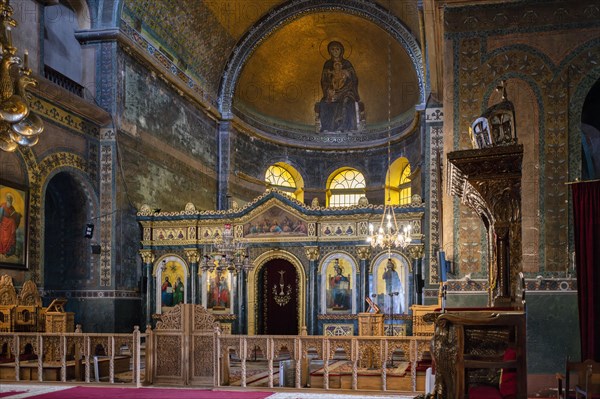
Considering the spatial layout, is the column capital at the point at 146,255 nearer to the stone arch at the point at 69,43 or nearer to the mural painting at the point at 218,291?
the mural painting at the point at 218,291

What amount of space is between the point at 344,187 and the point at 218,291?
969 cm

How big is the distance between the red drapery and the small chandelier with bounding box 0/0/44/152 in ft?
22.6

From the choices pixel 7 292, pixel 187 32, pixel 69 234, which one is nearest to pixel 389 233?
pixel 69 234

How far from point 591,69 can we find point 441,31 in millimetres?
2361

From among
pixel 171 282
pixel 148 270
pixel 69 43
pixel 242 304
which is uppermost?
pixel 69 43

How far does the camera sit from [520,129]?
983 centimetres

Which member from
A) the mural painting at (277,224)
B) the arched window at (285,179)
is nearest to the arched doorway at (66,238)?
the mural painting at (277,224)

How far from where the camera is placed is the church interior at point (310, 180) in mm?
9047

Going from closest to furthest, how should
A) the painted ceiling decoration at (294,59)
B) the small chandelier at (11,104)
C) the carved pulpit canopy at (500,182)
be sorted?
the carved pulpit canopy at (500,182) < the small chandelier at (11,104) < the painted ceiling decoration at (294,59)

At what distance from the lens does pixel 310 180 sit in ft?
88.9

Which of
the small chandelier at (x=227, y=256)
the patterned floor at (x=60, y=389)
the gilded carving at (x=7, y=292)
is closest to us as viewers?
the patterned floor at (x=60, y=389)

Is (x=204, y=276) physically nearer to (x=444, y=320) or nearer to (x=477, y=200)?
(x=477, y=200)

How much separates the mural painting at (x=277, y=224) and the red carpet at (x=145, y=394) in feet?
30.4

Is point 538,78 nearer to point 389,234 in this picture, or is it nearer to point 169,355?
point 169,355
